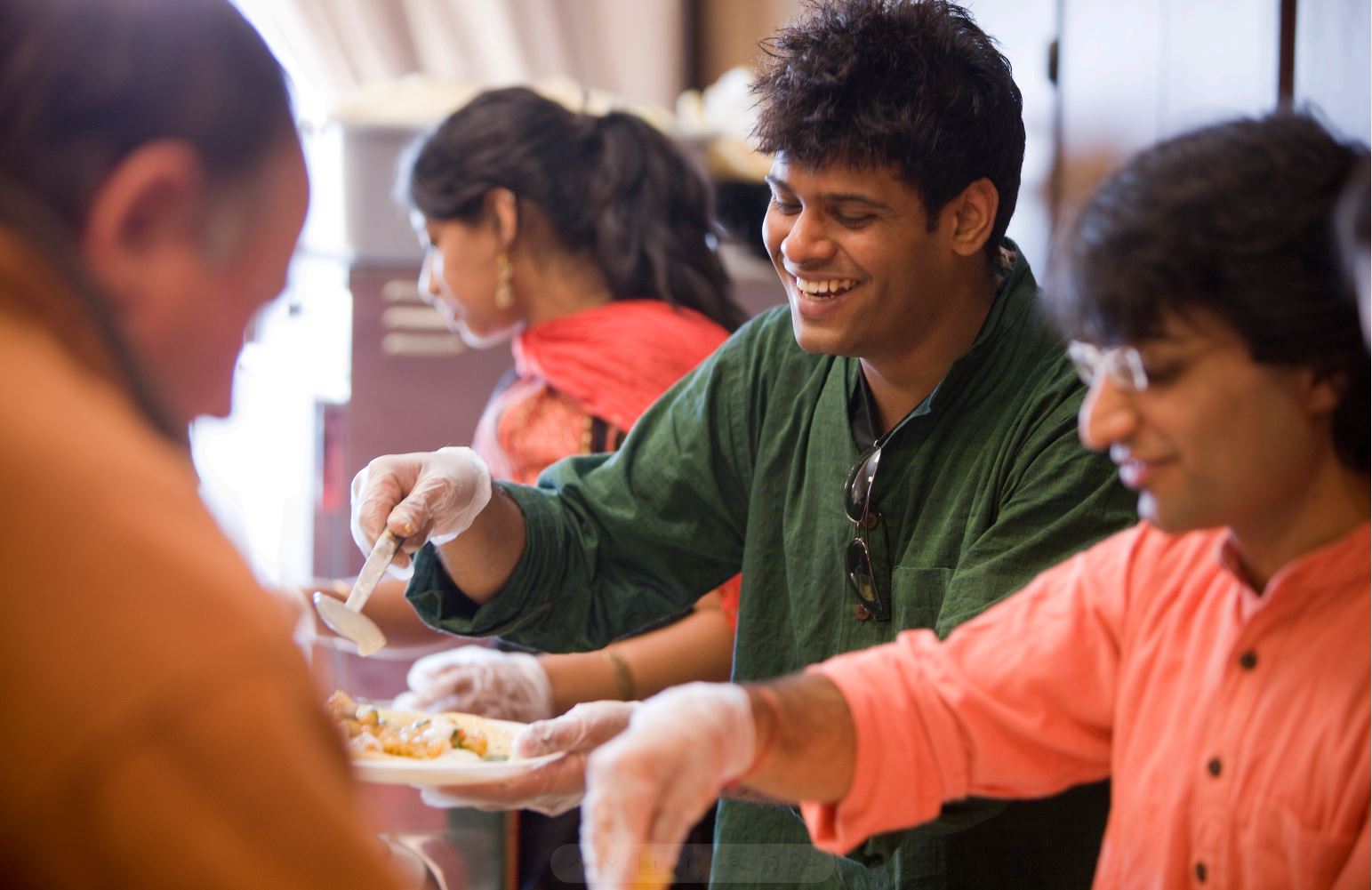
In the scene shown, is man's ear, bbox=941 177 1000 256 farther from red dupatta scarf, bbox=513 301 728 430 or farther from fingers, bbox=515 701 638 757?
red dupatta scarf, bbox=513 301 728 430

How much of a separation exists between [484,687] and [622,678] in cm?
18

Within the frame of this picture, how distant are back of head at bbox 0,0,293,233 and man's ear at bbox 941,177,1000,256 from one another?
0.83 metres

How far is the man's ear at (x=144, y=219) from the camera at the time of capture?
27.2 inches

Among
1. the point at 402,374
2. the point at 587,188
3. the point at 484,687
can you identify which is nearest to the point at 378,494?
the point at 484,687

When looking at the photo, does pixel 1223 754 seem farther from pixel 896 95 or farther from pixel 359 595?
pixel 359 595

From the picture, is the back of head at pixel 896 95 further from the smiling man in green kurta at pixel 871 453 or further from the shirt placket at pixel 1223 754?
the shirt placket at pixel 1223 754

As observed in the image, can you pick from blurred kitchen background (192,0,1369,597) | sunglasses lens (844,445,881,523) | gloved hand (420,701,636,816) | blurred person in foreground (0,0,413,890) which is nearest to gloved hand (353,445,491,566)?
blurred kitchen background (192,0,1369,597)

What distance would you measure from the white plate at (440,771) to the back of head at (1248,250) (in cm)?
72

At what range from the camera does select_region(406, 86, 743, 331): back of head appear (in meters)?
2.15

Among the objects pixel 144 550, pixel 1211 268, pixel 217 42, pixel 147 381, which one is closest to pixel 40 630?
pixel 144 550

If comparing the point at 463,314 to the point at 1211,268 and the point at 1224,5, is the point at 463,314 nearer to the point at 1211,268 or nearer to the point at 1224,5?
the point at 1224,5

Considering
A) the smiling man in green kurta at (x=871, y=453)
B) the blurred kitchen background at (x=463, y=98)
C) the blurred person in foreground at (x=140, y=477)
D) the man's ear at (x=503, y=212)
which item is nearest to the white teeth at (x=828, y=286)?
the smiling man in green kurta at (x=871, y=453)

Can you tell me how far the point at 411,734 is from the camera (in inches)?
59.5

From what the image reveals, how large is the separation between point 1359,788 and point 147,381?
71 centimetres
